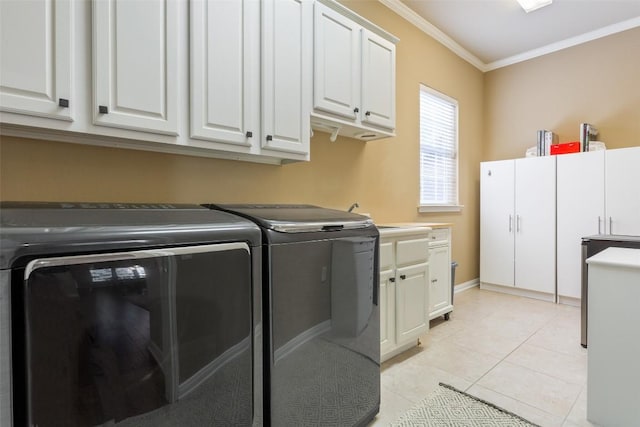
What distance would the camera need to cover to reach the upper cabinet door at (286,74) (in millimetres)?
1766

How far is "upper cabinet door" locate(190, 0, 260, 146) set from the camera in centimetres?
150

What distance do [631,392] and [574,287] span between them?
232 centimetres

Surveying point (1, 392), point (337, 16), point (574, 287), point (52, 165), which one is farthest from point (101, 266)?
point (574, 287)

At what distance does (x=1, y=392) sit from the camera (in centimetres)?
75

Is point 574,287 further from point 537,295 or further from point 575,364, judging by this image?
point 575,364

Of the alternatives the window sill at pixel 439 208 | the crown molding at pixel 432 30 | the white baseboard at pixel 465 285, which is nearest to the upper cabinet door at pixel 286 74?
the crown molding at pixel 432 30

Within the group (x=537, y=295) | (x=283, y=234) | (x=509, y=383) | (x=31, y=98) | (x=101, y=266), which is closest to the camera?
(x=101, y=266)

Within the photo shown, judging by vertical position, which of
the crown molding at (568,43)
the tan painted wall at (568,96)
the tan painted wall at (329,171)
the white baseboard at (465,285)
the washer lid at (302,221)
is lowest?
the white baseboard at (465,285)

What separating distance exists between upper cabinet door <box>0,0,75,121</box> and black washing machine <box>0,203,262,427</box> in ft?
1.28

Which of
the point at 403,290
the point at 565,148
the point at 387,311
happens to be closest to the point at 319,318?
the point at 387,311

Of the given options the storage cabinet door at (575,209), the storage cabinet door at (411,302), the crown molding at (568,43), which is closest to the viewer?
the storage cabinet door at (411,302)

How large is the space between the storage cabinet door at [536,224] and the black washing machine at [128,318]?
3715 mm

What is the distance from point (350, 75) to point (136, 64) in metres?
1.37

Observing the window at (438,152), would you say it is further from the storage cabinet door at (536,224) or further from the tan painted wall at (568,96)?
the tan painted wall at (568,96)
